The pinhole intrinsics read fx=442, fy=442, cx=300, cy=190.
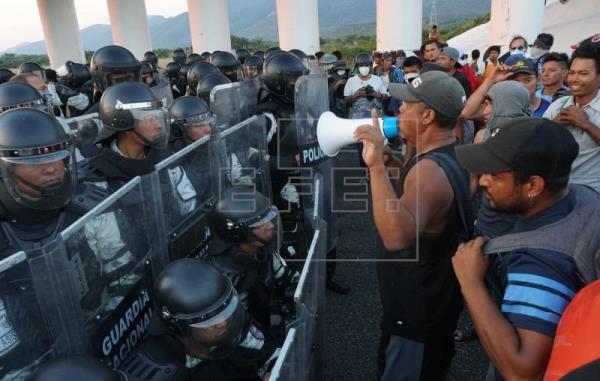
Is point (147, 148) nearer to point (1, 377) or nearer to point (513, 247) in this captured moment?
point (1, 377)

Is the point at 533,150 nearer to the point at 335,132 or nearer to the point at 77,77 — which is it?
the point at 335,132

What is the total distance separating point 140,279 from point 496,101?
2.70 m

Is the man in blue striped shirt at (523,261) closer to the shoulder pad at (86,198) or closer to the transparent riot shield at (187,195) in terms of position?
the transparent riot shield at (187,195)

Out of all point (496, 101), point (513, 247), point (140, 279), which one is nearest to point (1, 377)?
point (140, 279)

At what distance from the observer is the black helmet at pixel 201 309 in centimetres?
194

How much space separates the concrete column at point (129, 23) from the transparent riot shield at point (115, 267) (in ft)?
51.4

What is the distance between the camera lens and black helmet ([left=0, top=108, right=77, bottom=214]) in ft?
7.15

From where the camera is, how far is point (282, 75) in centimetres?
437

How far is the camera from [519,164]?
4.65ft

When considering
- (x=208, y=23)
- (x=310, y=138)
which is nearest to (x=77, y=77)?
(x=310, y=138)

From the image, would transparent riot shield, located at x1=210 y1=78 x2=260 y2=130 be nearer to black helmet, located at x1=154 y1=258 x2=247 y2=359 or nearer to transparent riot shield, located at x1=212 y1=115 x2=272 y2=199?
transparent riot shield, located at x1=212 y1=115 x2=272 y2=199

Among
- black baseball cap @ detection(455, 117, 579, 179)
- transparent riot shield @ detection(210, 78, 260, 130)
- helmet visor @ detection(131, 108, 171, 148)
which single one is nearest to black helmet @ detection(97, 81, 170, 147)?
helmet visor @ detection(131, 108, 171, 148)

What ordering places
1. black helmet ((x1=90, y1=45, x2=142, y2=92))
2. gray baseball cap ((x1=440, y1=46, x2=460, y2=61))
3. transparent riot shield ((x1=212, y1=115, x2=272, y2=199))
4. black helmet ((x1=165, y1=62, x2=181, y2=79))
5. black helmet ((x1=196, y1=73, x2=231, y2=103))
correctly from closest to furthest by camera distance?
transparent riot shield ((x1=212, y1=115, x2=272, y2=199))
black helmet ((x1=90, y1=45, x2=142, y2=92))
black helmet ((x1=196, y1=73, x2=231, y2=103))
gray baseball cap ((x1=440, y1=46, x2=460, y2=61))
black helmet ((x1=165, y1=62, x2=181, y2=79))

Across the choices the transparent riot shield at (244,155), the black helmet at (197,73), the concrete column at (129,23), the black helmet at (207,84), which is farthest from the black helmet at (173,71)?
the concrete column at (129,23)
